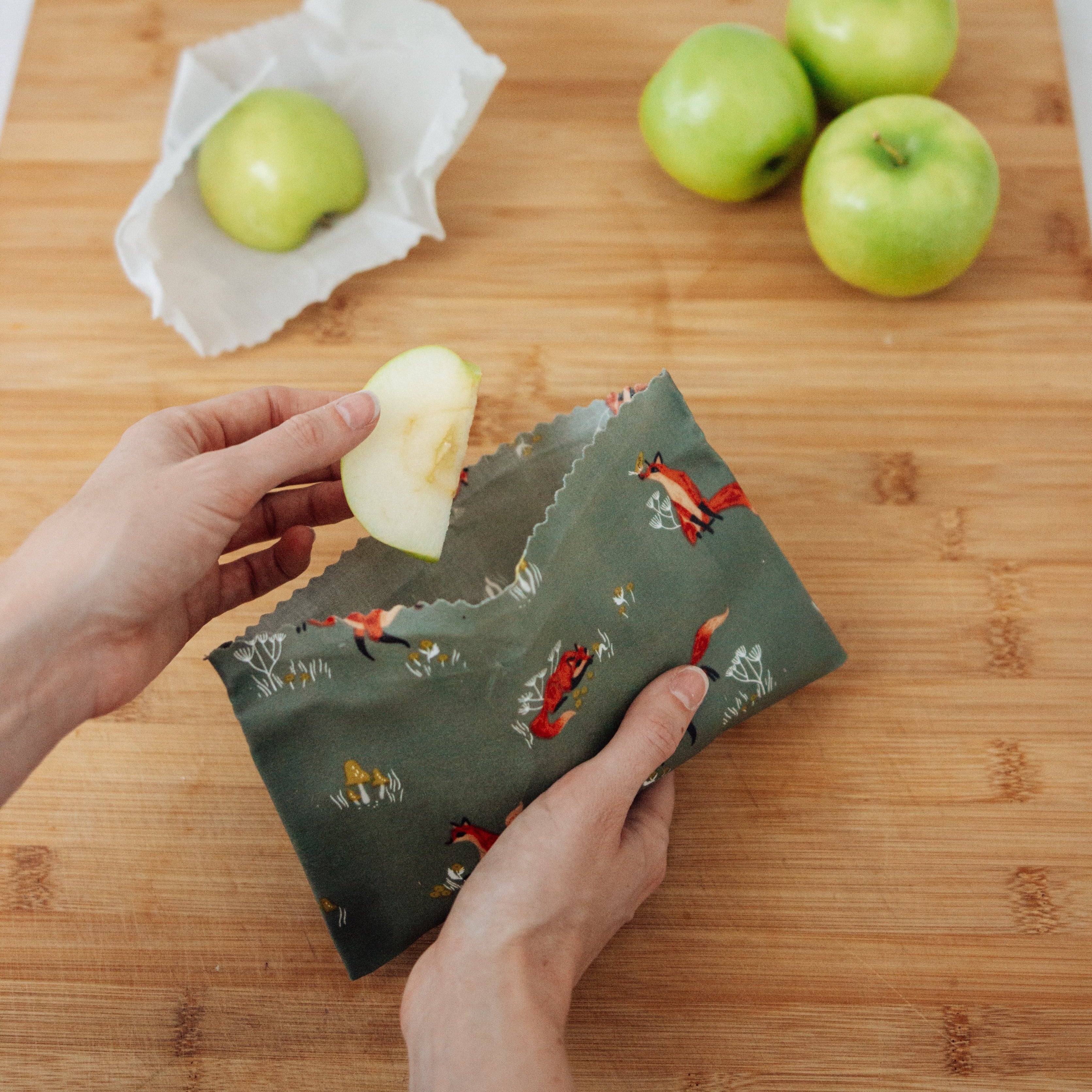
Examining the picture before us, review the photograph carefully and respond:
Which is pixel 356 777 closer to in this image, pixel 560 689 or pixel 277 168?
pixel 560 689

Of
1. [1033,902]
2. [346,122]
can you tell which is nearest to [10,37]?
[346,122]

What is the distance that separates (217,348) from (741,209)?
552 mm

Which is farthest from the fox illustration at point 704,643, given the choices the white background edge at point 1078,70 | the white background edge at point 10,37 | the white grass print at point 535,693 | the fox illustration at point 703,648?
the white background edge at point 10,37

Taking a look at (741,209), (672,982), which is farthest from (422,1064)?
(741,209)

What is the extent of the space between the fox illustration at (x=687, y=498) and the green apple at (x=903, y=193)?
0.31m

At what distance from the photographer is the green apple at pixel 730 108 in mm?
862

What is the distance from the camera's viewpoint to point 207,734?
78 cm

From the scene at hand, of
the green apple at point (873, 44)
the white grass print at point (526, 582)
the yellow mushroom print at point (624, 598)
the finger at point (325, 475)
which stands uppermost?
the green apple at point (873, 44)

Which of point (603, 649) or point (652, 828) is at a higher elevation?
point (603, 649)

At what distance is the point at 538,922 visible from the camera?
24.5 inches

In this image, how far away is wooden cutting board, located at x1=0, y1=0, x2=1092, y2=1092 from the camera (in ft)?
2.30

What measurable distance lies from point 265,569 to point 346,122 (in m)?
0.52

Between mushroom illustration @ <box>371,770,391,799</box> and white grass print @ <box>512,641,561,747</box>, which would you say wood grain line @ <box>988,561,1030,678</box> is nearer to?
white grass print @ <box>512,641,561,747</box>

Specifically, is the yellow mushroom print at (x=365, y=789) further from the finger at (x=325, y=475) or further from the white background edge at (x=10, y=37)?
the white background edge at (x=10, y=37)
